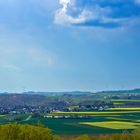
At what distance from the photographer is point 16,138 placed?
58594 millimetres

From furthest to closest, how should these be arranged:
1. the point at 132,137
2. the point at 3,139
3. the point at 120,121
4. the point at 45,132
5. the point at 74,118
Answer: the point at 74,118 < the point at 120,121 < the point at 132,137 < the point at 45,132 < the point at 3,139

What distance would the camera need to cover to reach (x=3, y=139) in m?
56.6

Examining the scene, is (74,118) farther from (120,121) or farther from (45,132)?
(45,132)

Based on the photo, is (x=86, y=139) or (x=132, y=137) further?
(x=132, y=137)

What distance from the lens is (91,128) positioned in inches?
5413

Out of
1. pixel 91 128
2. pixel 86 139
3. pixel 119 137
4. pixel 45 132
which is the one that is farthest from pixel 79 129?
pixel 45 132

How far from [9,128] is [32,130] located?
10.7 ft

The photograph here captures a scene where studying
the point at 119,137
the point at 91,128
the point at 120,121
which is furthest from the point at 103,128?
the point at 119,137

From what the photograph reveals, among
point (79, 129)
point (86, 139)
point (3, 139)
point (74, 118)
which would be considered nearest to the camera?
point (3, 139)

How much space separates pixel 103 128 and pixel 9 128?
Answer: 82.2m

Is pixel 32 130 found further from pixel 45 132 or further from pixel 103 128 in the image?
pixel 103 128

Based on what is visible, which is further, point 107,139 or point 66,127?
point 66,127

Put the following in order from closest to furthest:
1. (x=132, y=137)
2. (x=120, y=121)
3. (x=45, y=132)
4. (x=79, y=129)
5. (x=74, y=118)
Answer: (x=45, y=132) < (x=132, y=137) < (x=79, y=129) < (x=120, y=121) < (x=74, y=118)

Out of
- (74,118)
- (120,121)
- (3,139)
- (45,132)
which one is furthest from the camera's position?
(74,118)
